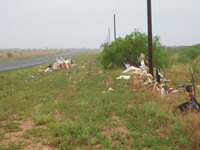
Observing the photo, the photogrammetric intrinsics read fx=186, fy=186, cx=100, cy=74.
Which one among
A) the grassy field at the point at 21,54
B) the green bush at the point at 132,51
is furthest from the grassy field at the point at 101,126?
the grassy field at the point at 21,54

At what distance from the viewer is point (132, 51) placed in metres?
17.9

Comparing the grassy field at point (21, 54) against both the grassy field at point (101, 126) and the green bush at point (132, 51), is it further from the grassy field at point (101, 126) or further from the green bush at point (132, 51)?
the grassy field at point (101, 126)

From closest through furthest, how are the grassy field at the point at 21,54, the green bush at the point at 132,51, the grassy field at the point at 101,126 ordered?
the grassy field at the point at 101,126 → the green bush at the point at 132,51 → the grassy field at the point at 21,54

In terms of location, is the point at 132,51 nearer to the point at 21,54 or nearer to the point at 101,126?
the point at 101,126

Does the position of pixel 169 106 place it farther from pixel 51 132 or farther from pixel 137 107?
pixel 51 132

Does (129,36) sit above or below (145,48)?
above

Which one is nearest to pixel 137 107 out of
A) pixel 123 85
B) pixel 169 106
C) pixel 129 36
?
pixel 169 106

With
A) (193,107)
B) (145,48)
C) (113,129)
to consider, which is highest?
(145,48)

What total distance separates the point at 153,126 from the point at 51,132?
269 cm

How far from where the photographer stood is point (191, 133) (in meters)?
4.16

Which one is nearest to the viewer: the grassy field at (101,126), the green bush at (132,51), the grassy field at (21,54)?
the grassy field at (101,126)

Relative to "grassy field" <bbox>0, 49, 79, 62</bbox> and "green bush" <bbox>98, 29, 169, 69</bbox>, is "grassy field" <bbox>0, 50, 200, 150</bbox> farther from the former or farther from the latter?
"grassy field" <bbox>0, 49, 79, 62</bbox>

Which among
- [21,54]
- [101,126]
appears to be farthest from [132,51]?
[21,54]

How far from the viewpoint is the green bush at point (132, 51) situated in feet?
55.7
